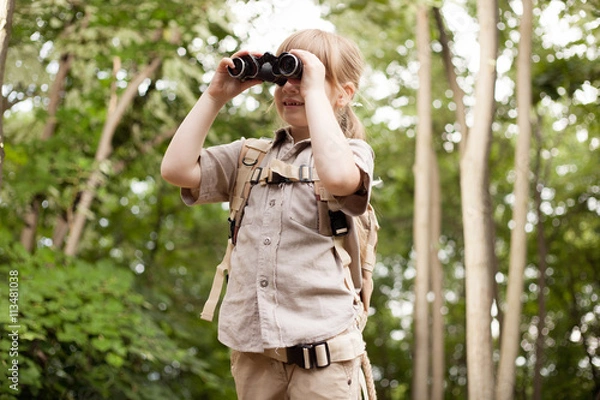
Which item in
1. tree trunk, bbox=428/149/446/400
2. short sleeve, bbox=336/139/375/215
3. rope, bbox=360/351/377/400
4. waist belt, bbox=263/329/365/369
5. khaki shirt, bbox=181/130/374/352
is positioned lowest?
tree trunk, bbox=428/149/446/400

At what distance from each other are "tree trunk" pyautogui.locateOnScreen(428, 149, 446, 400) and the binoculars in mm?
6089

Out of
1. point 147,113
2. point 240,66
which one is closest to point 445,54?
point 147,113

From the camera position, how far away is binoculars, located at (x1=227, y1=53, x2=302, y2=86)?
1.82 m

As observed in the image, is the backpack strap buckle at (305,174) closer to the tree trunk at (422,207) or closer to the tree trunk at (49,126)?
the tree trunk at (49,126)

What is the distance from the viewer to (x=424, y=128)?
689cm

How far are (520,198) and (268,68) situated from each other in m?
3.68

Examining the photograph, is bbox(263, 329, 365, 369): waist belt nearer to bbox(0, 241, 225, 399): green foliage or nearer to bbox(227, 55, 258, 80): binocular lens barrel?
bbox(227, 55, 258, 80): binocular lens barrel

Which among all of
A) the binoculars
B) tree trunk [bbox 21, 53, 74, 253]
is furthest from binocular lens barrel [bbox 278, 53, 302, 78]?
tree trunk [bbox 21, 53, 74, 253]

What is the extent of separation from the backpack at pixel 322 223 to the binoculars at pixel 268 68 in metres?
0.22

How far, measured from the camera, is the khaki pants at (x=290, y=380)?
179 centimetres

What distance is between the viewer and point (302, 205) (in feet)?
6.16

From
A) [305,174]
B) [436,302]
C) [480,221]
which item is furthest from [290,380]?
[436,302]

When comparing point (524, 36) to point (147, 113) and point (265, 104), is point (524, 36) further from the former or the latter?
point (147, 113)

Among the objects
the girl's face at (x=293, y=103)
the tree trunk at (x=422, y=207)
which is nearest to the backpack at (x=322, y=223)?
the girl's face at (x=293, y=103)
